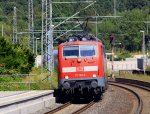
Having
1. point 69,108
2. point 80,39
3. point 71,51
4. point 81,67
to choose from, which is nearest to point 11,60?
point 80,39

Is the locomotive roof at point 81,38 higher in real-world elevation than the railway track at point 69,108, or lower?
higher

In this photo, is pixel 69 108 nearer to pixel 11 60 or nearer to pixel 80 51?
pixel 80 51

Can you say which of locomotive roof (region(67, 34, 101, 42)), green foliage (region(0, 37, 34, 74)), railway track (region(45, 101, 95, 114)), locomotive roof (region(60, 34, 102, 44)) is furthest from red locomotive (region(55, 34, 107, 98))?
green foliage (region(0, 37, 34, 74))

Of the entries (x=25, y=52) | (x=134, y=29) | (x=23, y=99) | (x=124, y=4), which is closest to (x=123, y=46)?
(x=134, y=29)

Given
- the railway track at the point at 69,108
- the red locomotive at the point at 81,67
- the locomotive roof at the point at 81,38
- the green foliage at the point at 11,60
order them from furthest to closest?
the green foliage at the point at 11,60
the locomotive roof at the point at 81,38
the red locomotive at the point at 81,67
the railway track at the point at 69,108

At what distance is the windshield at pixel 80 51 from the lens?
2538 centimetres

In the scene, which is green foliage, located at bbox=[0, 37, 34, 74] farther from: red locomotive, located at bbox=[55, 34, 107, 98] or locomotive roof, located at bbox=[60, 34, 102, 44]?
red locomotive, located at bbox=[55, 34, 107, 98]

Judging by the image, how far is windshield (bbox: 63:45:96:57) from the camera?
25.4 m

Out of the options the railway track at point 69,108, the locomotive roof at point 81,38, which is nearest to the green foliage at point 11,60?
the locomotive roof at point 81,38

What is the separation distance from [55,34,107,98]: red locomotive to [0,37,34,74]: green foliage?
35.4 feet

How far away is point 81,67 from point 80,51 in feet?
3.11

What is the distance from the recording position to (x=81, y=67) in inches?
985

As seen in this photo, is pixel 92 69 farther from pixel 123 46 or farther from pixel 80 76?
pixel 123 46

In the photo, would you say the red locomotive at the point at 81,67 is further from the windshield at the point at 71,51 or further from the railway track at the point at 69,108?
the railway track at the point at 69,108
